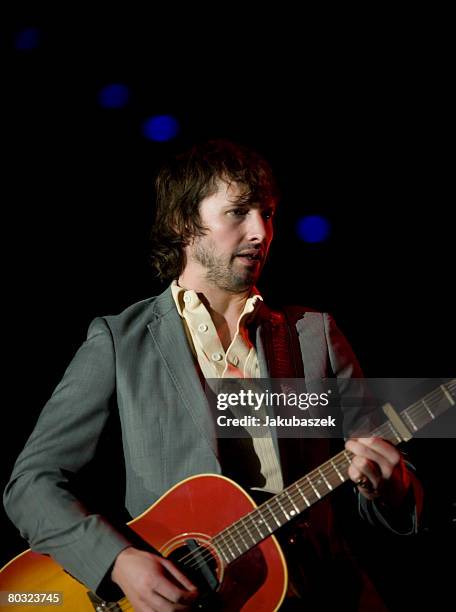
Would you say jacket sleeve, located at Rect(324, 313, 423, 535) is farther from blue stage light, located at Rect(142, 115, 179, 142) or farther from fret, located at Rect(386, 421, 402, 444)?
blue stage light, located at Rect(142, 115, 179, 142)

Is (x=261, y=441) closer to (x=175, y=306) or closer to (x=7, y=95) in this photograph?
(x=175, y=306)

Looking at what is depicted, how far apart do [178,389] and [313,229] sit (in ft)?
4.18

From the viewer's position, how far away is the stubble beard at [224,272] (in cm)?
237

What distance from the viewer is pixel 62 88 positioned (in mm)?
2928

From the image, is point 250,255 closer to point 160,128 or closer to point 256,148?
point 256,148

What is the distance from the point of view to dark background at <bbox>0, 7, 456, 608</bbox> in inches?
111

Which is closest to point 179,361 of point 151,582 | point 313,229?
point 151,582

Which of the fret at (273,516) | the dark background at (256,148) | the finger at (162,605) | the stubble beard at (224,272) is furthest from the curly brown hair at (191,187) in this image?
the finger at (162,605)

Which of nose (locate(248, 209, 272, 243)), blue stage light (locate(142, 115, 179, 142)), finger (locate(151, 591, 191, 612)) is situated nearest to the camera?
finger (locate(151, 591, 191, 612))

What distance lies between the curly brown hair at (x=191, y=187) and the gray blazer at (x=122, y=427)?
0.45 metres

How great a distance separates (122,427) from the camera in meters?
2.13

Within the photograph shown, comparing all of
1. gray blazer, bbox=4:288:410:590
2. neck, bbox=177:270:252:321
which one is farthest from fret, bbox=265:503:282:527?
neck, bbox=177:270:252:321

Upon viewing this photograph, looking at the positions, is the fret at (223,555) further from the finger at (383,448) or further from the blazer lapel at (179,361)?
the finger at (383,448)

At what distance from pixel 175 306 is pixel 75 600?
3.53 ft
